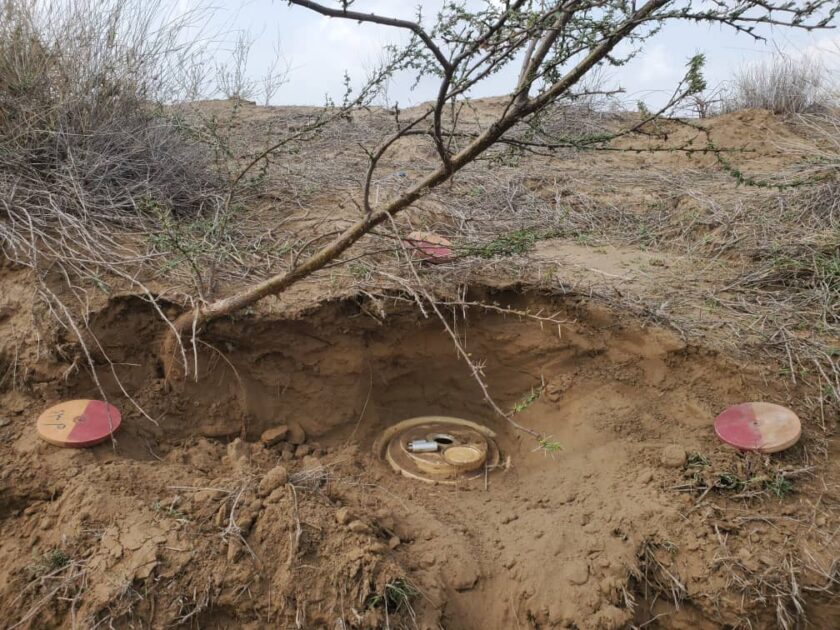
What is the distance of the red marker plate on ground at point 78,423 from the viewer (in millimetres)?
2287

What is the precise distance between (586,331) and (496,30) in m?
1.81

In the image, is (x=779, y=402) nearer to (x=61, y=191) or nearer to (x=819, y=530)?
(x=819, y=530)

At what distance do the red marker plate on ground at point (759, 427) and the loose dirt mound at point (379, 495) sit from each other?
0.08 metres

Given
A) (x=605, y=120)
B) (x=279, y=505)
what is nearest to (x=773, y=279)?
(x=279, y=505)

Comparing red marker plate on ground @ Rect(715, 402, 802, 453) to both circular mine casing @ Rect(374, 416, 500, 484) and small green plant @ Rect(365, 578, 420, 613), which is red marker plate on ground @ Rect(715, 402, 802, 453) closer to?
circular mine casing @ Rect(374, 416, 500, 484)

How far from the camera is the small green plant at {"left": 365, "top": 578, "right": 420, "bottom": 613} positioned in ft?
6.70

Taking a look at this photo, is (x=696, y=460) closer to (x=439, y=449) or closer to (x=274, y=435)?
(x=439, y=449)

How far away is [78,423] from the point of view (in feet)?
7.76

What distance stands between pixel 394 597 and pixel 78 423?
1.46 m

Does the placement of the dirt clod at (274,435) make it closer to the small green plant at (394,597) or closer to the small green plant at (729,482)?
the small green plant at (394,597)

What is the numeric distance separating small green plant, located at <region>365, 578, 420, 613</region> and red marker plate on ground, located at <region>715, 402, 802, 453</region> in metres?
1.48

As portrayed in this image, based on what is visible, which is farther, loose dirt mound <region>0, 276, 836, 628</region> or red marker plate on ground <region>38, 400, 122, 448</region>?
red marker plate on ground <region>38, 400, 122, 448</region>

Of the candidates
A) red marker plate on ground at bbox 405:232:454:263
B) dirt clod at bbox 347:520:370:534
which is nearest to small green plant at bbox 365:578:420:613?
dirt clod at bbox 347:520:370:534

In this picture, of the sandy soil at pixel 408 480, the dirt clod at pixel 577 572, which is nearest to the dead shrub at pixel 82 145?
the sandy soil at pixel 408 480
